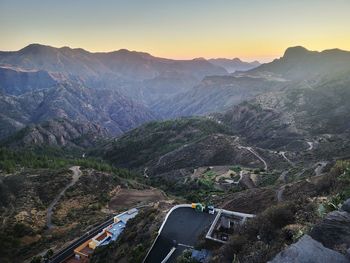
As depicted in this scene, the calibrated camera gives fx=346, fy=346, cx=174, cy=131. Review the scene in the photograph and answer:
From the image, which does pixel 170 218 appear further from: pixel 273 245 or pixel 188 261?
pixel 273 245

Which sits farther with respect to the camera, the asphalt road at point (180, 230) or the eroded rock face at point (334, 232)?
the asphalt road at point (180, 230)

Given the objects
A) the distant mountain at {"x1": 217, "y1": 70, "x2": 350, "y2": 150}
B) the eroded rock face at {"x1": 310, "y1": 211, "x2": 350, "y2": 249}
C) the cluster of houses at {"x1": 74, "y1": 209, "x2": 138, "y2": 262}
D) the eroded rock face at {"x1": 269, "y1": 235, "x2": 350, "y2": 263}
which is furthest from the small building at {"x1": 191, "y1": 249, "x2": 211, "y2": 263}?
the distant mountain at {"x1": 217, "y1": 70, "x2": 350, "y2": 150}

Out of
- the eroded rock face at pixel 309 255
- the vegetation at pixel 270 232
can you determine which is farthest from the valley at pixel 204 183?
the eroded rock face at pixel 309 255

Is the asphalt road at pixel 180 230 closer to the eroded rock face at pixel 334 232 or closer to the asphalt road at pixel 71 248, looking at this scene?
the eroded rock face at pixel 334 232

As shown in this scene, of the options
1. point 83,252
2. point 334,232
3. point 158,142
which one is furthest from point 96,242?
point 158,142

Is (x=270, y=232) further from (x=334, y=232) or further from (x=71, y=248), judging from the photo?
(x=71, y=248)

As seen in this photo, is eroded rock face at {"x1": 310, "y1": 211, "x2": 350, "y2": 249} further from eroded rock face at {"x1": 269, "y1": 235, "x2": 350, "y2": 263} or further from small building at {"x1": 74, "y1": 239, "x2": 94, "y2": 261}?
small building at {"x1": 74, "y1": 239, "x2": 94, "y2": 261}
